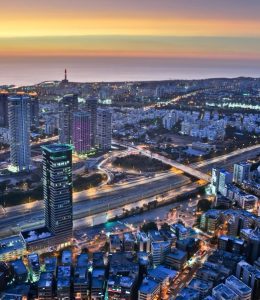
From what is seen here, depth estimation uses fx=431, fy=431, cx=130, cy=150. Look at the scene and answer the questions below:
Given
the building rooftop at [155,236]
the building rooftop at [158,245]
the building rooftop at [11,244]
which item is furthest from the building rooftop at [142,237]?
the building rooftop at [11,244]

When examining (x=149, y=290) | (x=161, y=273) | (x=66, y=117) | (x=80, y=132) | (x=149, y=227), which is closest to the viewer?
(x=149, y=290)

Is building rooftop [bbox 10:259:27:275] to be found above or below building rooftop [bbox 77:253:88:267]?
below

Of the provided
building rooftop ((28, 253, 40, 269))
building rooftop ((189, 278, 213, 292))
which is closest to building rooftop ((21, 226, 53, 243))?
building rooftop ((28, 253, 40, 269))

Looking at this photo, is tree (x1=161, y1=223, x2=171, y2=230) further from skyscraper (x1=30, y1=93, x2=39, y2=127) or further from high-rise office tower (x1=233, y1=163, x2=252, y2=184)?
skyscraper (x1=30, y1=93, x2=39, y2=127)

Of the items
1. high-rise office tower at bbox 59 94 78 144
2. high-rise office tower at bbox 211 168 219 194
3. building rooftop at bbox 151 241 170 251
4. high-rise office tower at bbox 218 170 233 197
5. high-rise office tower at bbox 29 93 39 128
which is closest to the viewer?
building rooftop at bbox 151 241 170 251

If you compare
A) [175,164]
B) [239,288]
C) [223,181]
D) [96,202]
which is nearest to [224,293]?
[239,288]

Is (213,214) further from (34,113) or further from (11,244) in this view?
(34,113)
